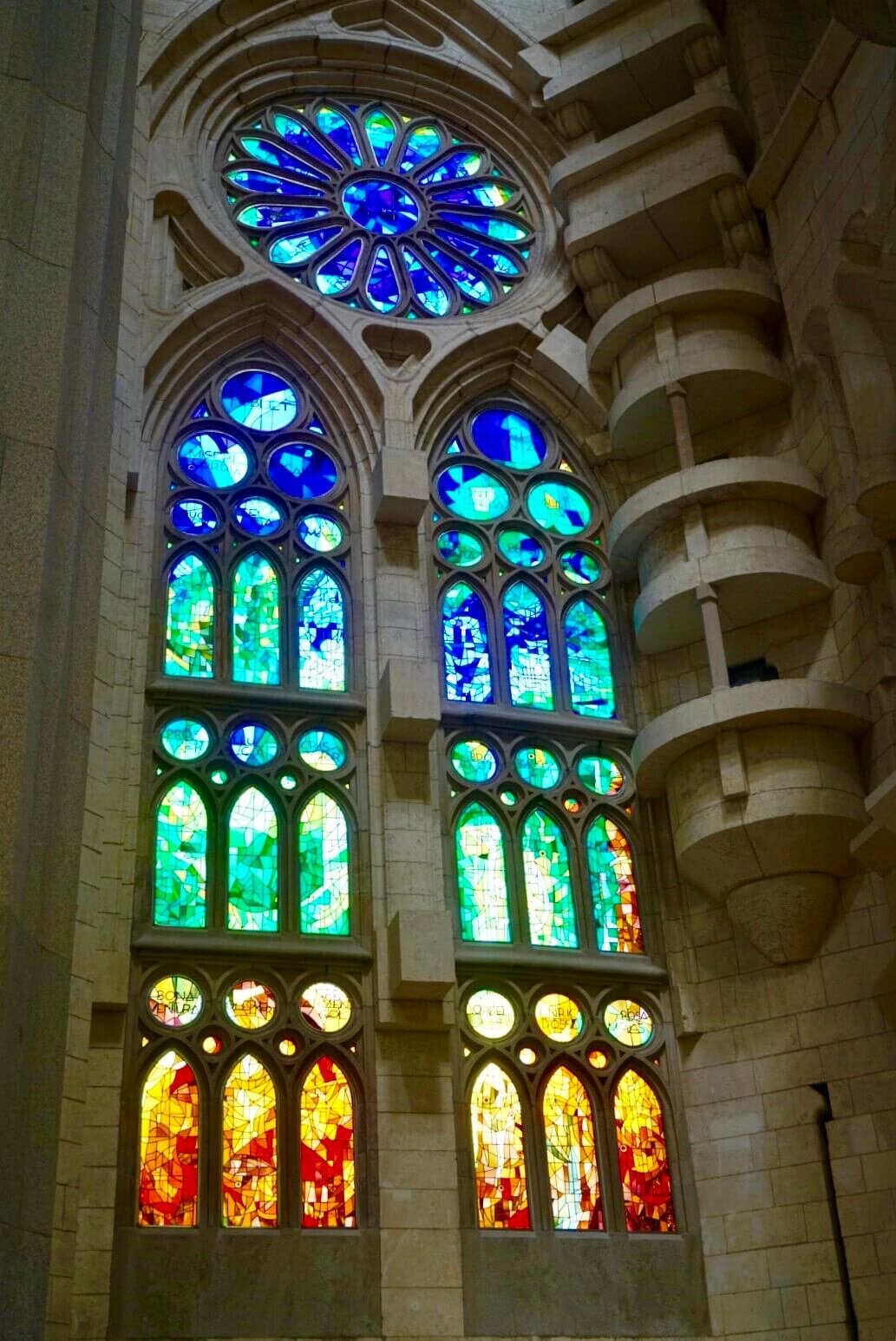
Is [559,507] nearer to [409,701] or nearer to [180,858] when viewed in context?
[409,701]

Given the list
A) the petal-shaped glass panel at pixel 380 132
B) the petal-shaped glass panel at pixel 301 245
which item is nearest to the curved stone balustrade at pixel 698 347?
the petal-shaped glass panel at pixel 301 245

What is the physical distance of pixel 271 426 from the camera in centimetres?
1252

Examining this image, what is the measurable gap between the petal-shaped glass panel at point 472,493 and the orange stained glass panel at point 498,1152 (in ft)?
14.2

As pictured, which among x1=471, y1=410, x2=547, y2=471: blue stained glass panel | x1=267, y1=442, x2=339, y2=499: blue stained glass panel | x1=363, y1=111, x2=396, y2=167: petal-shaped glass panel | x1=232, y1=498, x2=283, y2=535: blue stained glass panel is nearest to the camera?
x1=232, y1=498, x2=283, y2=535: blue stained glass panel

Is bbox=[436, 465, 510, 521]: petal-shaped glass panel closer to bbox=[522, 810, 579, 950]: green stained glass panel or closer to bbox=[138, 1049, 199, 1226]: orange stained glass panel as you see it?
Answer: bbox=[522, 810, 579, 950]: green stained glass panel

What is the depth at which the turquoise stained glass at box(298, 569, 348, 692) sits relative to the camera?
37.9ft

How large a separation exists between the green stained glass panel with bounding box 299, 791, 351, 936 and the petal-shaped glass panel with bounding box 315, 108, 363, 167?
6248 mm

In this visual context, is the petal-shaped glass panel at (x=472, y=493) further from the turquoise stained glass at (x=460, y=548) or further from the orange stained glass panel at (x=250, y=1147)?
the orange stained glass panel at (x=250, y=1147)

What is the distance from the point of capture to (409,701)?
430 inches

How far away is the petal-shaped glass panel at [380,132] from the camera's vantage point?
14.5 metres

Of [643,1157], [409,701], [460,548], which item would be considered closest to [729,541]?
[460,548]

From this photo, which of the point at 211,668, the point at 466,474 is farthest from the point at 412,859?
the point at 466,474

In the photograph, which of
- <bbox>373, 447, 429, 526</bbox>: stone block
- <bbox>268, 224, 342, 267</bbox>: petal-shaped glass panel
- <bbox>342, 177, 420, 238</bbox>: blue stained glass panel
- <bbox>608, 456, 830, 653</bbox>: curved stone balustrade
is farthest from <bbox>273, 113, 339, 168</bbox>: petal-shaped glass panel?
<bbox>608, 456, 830, 653</bbox>: curved stone balustrade

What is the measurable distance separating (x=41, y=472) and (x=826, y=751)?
22.0ft
